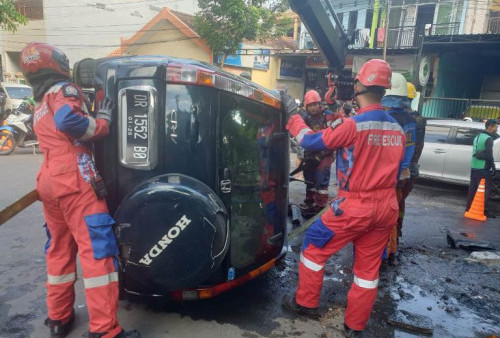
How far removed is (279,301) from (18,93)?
1363 cm

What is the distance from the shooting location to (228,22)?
55.6 feet

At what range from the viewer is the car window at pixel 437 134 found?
832 cm

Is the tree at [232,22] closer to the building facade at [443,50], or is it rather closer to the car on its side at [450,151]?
the building facade at [443,50]

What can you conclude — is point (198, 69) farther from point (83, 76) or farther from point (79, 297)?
point (79, 297)

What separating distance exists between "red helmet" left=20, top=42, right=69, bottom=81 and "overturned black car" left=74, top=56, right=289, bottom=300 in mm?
244

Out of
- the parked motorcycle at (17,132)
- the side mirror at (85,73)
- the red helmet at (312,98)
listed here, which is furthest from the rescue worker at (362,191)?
the parked motorcycle at (17,132)

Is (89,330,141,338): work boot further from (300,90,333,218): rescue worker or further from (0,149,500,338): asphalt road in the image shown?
(300,90,333,218): rescue worker

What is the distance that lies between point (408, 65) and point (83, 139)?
678 inches

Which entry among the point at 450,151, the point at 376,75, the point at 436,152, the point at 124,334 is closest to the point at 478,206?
the point at 450,151

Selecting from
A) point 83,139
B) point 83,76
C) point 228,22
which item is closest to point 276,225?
point 83,139

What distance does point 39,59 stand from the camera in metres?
2.45

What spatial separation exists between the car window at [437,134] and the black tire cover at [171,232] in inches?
292

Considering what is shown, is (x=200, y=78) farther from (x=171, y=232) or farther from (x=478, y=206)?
(x=478, y=206)

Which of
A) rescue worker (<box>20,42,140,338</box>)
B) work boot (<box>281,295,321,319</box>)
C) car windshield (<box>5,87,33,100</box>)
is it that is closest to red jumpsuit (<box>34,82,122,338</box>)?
rescue worker (<box>20,42,140,338</box>)
